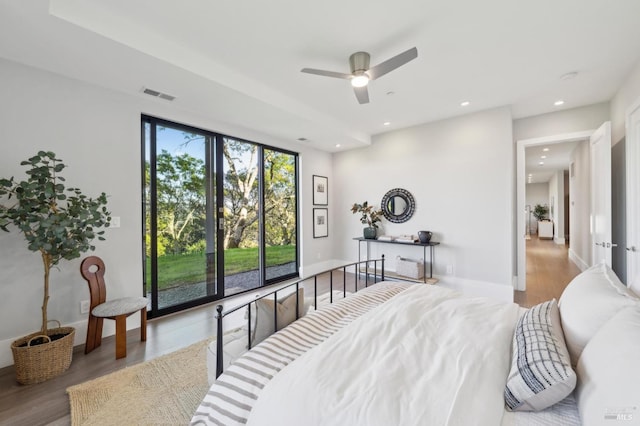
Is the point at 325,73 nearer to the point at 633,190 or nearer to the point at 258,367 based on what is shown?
the point at 258,367

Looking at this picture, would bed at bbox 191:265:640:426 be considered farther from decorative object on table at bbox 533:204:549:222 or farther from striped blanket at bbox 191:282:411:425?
decorative object on table at bbox 533:204:549:222

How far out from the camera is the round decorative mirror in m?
4.64

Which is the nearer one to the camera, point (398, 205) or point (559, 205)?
point (398, 205)

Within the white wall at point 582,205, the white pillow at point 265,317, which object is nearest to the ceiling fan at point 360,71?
the white pillow at point 265,317

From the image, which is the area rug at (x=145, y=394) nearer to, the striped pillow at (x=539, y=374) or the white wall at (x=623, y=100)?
the striped pillow at (x=539, y=374)

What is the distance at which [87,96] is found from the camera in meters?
2.71

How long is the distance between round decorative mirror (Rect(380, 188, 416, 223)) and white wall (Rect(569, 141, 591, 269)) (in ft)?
8.86

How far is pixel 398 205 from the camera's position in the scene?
4793mm

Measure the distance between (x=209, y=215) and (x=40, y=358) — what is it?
2122 millimetres

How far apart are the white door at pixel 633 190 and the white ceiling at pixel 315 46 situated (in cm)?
58

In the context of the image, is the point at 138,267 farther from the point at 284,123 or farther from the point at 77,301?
the point at 284,123

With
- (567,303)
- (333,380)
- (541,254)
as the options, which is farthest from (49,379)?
(541,254)

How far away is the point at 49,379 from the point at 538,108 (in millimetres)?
6014

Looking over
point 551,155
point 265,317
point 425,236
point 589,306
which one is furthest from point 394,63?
point 551,155
